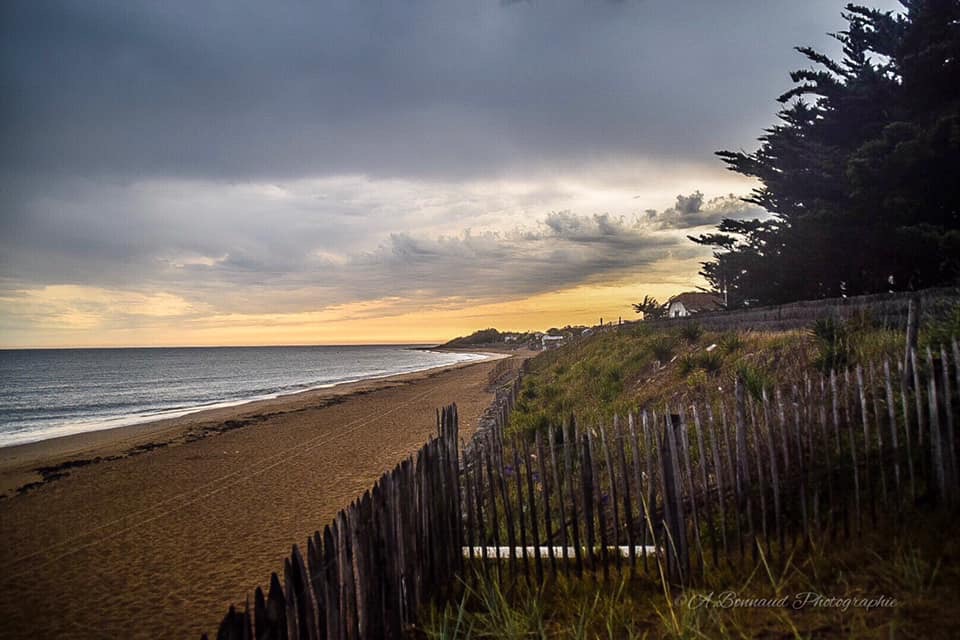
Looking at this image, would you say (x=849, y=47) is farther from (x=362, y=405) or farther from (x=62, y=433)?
(x=62, y=433)

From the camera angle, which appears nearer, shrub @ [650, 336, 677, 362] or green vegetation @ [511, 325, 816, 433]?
green vegetation @ [511, 325, 816, 433]

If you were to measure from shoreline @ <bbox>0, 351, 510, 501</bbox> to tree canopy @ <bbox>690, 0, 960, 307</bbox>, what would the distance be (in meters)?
23.0

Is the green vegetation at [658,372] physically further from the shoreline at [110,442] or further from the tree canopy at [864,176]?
the shoreline at [110,442]

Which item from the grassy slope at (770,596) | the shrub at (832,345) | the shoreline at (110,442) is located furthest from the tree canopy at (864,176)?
the shoreline at (110,442)

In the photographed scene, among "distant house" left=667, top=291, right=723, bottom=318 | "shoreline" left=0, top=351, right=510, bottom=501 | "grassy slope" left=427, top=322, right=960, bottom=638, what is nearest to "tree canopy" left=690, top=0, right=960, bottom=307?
"grassy slope" left=427, top=322, right=960, bottom=638

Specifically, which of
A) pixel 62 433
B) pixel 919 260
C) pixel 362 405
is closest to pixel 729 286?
pixel 919 260

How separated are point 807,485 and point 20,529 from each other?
42.1ft

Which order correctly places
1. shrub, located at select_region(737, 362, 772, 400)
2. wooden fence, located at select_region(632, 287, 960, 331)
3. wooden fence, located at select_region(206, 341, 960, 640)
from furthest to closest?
wooden fence, located at select_region(632, 287, 960, 331) → shrub, located at select_region(737, 362, 772, 400) → wooden fence, located at select_region(206, 341, 960, 640)

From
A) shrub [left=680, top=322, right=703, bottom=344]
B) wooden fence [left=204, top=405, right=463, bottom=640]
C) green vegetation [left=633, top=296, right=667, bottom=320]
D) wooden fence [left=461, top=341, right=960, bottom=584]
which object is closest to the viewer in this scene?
wooden fence [left=204, top=405, right=463, bottom=640]

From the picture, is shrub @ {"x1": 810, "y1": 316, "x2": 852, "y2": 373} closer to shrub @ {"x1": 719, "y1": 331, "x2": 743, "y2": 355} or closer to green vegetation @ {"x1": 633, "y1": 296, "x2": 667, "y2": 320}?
shrub @ {"x1": 719, "y1": 331, "x2": 743, "y2": 355}

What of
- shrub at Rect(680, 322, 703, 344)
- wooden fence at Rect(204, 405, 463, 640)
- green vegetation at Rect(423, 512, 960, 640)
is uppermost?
shrub at Rect(680, 322, 703, 344)

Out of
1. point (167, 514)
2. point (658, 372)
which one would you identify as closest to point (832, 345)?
point (658, 372)

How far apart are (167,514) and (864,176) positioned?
850 inches

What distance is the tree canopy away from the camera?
1727 cm
